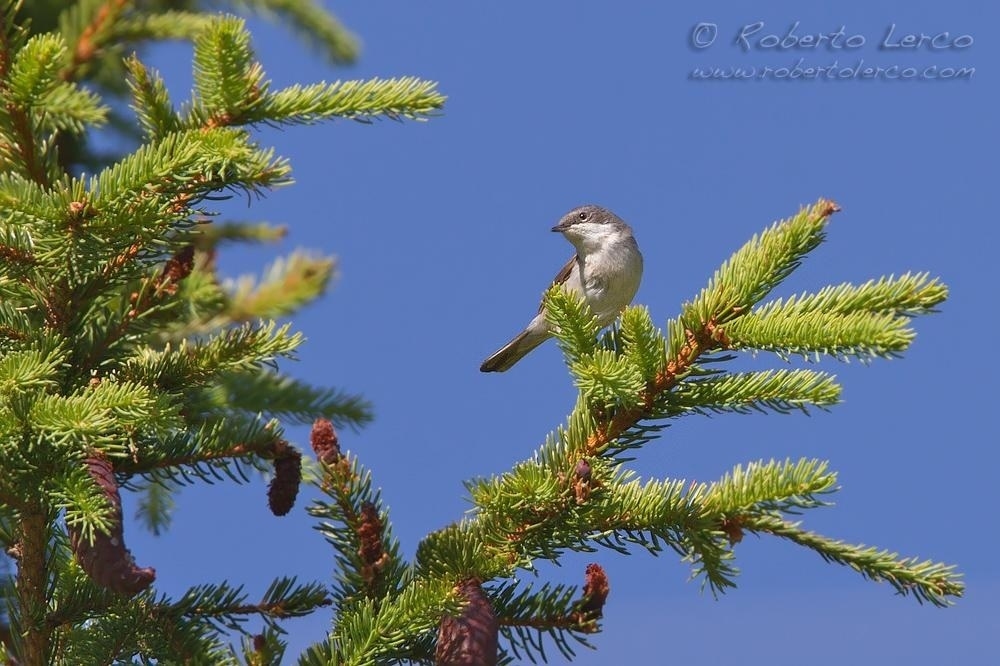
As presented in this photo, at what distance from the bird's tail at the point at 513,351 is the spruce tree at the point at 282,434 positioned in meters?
3.53

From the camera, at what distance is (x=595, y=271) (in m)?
7.50

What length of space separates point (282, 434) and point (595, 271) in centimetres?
420

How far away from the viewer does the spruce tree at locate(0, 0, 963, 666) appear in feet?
9.93

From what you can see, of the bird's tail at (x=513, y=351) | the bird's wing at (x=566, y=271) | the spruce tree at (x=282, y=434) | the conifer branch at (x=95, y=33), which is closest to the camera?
the spruce tree at (x=282, y=434)

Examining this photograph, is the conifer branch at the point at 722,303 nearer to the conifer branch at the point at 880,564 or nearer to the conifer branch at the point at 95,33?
the conifer branch at the point at 880,564

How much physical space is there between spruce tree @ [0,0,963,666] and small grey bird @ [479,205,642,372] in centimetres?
351

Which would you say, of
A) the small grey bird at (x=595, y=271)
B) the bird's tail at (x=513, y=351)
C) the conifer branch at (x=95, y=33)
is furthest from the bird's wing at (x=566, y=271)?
the conifer branch at (x=95, y=33)

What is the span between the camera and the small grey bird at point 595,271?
23.8 feet

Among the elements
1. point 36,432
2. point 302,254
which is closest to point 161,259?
point 36,432

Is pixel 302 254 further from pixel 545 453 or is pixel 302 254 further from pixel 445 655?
pixel 445 655

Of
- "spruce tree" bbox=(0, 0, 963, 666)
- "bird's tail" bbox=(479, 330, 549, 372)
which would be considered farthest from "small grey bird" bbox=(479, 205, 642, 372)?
"spruce tree" bbox=(0, 0, 963, 666)

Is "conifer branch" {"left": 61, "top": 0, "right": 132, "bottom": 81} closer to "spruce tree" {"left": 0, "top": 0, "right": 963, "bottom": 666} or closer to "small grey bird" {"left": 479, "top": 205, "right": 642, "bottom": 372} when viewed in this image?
"spruce tree" {"left": 0, "top": 0, "right": 963, "bottom": 666}

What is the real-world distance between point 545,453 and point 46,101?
1.89 metres

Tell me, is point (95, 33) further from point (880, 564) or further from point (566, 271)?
point (880, 564)
